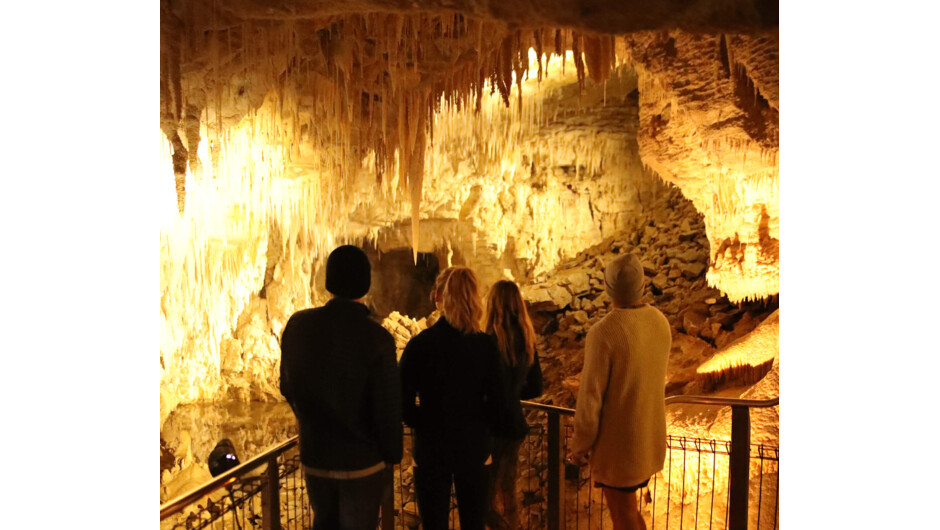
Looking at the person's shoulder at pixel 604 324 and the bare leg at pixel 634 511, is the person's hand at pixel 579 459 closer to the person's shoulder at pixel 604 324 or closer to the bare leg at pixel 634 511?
the bare leg at pixel 634 511

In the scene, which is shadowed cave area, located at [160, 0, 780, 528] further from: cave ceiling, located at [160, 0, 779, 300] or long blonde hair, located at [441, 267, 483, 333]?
long blonde hair, located at [441, 267, 483, 333]

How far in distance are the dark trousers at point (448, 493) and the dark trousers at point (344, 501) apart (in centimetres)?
16

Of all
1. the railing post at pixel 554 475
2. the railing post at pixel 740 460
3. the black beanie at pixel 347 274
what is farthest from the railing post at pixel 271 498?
the railing post at pixel 740 460

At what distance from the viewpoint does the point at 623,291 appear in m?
2.28

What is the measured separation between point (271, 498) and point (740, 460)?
1.89 meters

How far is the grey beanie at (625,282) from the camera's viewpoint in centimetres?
227

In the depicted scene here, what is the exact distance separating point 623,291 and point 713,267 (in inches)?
128

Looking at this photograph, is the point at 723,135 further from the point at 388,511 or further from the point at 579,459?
Answer: the point at 388,511

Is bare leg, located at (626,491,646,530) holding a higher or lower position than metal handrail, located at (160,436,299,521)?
lower

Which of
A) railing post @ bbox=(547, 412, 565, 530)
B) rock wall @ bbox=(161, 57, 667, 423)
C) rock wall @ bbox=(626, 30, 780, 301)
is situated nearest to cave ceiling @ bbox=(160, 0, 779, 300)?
rock wall @ bbox=(626, 30, 780, 301)

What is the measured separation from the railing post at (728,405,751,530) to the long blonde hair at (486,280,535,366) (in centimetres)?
91

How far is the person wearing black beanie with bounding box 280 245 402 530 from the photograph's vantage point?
2.11 meters
